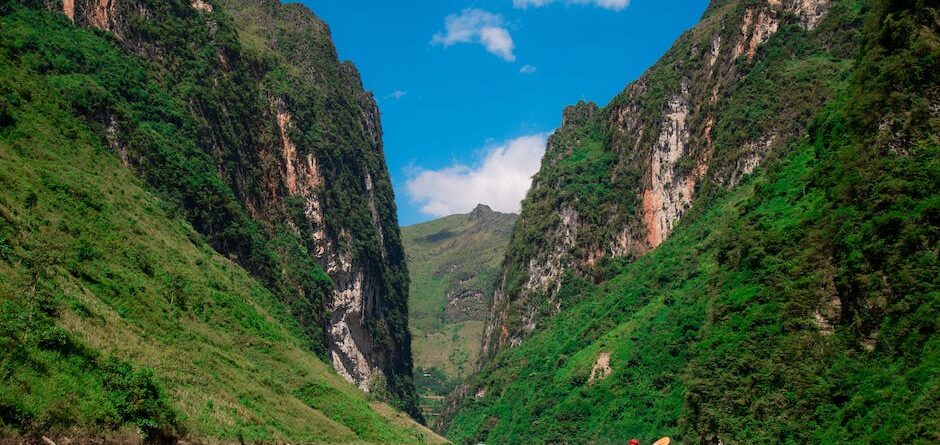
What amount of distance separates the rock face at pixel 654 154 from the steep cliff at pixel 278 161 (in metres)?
24.6

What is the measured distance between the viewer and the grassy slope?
18.8 m

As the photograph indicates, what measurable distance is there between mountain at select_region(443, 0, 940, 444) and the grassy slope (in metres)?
21.9

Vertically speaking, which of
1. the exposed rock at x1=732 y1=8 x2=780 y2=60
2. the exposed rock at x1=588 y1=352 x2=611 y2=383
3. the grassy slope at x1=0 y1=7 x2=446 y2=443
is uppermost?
the exposed rock at x1=732 y1=8 x2=780 y2=60

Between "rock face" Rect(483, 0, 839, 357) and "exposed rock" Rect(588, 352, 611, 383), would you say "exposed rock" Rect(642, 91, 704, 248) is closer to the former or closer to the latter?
"rock face" Rect(483, 0, 839, 357)

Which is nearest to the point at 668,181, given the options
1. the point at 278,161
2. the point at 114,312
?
the point at 278,161

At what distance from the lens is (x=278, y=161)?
291ft

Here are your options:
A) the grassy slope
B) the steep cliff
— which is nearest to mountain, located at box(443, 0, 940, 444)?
the steep cliff

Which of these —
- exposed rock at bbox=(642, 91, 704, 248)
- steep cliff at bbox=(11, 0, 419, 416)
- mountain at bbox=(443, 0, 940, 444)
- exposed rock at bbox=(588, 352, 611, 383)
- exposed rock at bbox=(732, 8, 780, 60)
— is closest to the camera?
mountain at bbox=(443, 0, 940, 444)

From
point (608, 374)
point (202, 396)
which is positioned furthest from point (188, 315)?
point (608, 374)

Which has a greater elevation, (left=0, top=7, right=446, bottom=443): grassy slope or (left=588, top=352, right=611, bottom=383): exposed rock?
(left=0, top=7, right=446, bottom=443): grassy slope

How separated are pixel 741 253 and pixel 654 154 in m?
54.0

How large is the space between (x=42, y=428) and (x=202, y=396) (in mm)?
12043

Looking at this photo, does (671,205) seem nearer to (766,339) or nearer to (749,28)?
(749,28)

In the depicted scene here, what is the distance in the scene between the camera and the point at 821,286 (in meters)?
37.1
